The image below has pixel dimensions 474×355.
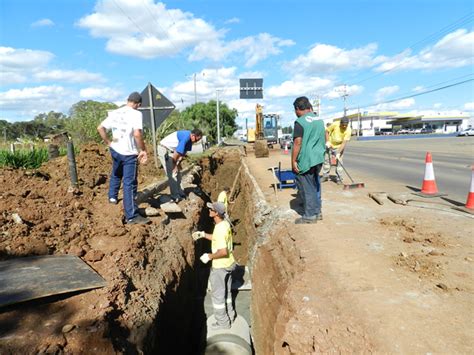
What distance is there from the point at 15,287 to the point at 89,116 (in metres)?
12.1

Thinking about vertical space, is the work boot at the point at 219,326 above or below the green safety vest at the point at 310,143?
below

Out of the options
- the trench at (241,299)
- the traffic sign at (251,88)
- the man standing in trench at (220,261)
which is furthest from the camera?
the traffic sign at (251,88)

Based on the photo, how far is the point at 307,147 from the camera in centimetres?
536

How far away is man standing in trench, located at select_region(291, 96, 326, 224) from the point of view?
5.33m

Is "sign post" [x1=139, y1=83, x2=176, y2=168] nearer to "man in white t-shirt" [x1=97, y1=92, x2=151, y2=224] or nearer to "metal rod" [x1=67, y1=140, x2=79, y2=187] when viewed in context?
"metal rod" [x1=67, y1=140, x2=79, y2=187]

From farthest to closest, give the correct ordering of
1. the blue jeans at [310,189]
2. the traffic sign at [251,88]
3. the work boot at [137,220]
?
the traffic sign at [251,88] < the blue jeans at [310,189] < the work boot at [137,220]

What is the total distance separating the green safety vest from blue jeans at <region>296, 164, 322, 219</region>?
12 cm

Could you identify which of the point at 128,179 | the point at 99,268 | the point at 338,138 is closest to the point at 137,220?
the point at 128,179

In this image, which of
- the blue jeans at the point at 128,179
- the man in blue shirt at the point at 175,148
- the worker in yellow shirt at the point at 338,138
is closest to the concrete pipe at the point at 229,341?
the blue jeans at the point at 128,179

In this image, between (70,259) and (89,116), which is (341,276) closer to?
(70,259)

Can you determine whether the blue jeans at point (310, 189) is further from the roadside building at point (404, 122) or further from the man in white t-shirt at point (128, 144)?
the roadside building at point (404, 122)

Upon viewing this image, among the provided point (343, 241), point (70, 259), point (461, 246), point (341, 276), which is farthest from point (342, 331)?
point (70, 259)

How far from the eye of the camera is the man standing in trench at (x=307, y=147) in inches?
210

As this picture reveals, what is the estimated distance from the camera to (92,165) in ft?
29.4
